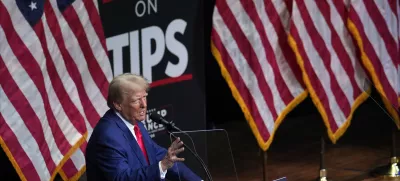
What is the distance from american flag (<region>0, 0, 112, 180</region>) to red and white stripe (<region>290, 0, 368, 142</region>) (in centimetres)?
166

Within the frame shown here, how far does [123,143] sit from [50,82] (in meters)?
1.18

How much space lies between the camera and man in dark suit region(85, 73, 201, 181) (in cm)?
480

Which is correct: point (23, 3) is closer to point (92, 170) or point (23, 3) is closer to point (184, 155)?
point (92, 170)

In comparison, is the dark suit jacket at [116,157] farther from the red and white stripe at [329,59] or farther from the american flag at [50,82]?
the red and white stripe at [329,59]

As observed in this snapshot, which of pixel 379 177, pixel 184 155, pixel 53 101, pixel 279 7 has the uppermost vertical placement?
pixel 279 7

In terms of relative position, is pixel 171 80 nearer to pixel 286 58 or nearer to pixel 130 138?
pixel 286 58

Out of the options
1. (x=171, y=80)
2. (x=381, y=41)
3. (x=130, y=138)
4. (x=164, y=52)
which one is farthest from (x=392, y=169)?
(x=130, y=138)

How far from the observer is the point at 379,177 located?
26.8 ft

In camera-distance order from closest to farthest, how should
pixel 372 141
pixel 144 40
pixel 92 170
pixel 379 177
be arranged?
pixel 92 170, pixel 144 40, pixel 379 177, pixel 372 141

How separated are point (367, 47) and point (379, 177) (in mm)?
1201

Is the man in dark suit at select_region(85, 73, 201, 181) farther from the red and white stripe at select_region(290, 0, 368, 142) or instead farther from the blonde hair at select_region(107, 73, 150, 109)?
the red and white stripe at select_region(290, 0, 368, 142)

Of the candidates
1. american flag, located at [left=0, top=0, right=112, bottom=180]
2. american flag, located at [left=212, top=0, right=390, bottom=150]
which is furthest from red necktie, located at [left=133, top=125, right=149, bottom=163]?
american flag, located at [left=212, top=0, right=390, bottom=150]

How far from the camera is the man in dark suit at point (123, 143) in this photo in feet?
15.7

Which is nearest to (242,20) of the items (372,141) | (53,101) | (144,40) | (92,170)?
(144,40)
